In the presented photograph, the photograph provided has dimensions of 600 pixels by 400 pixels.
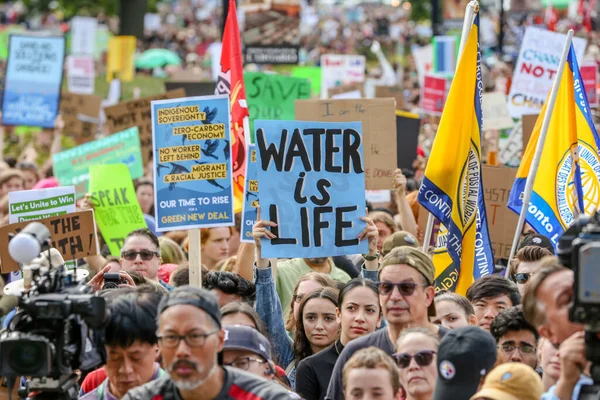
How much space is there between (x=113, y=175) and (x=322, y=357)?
13.2ft

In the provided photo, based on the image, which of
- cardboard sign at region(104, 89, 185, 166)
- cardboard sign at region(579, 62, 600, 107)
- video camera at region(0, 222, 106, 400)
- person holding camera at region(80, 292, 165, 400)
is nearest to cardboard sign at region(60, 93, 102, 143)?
cardboard sign at region(104, 89, 185, 166)

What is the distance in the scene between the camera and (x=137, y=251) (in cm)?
785

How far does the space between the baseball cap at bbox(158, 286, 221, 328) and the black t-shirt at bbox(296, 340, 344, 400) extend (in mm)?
1650

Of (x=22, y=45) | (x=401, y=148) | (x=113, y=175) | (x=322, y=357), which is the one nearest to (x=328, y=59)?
(x=22, y=45)

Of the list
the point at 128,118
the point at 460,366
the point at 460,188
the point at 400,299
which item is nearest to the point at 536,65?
the point at 128,118

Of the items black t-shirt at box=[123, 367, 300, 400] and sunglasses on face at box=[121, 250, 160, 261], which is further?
sunglasses on face at box=[121, 250, 160, 261]

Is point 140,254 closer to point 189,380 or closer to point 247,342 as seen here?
point 247,342

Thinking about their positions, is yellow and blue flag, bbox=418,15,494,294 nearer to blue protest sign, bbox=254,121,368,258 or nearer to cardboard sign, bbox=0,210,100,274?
blue protest sign, bbox=254,121,368,258

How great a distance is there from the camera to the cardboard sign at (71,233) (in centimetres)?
804

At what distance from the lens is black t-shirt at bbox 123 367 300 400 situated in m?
4.38

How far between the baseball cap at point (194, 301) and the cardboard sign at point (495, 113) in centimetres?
901

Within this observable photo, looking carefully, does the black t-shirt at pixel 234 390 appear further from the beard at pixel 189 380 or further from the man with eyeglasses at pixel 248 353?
the man with eyeglasses at pixel 248 353

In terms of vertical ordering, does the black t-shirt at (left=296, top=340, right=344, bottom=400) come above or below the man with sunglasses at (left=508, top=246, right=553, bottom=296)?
below

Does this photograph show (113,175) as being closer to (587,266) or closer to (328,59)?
(587,266)
